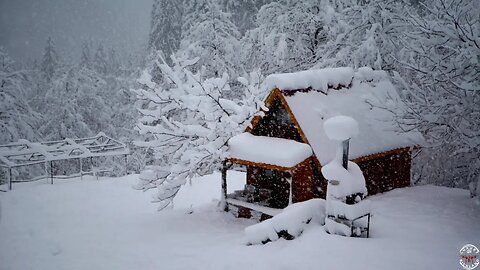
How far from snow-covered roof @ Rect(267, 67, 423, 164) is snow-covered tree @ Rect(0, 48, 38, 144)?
19.4 m

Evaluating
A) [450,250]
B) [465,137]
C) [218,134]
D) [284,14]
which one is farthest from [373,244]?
[284,14]

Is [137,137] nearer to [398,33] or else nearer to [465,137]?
Result: [398,33]

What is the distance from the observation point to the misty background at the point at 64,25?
4929 inches

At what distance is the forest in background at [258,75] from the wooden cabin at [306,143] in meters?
0.76

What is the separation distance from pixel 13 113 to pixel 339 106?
2145 cm

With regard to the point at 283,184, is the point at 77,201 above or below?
below

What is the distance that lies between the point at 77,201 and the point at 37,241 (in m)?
5.44

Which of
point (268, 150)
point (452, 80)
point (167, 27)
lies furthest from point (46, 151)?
point (452, 80)

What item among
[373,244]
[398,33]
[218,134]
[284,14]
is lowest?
[373,244]

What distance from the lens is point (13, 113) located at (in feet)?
84.3

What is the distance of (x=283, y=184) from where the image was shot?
44.4 ft

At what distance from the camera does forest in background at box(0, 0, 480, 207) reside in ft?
33.7

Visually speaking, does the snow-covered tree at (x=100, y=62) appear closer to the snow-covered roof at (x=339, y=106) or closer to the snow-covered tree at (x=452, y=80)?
the snow-covered roof at (x=339, y=106)

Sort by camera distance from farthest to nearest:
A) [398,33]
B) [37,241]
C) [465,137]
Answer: [398,33] < [37,241] < [465,137]
